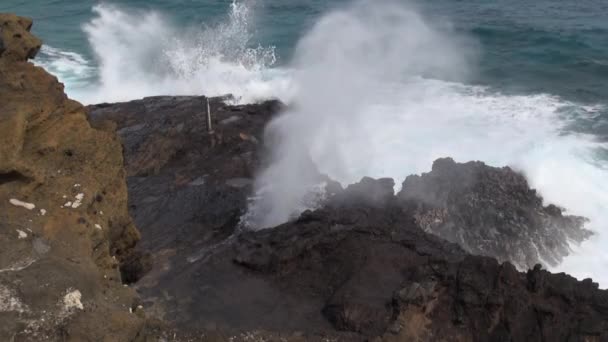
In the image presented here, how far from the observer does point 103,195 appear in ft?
25.8

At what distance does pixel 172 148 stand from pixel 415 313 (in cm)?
970

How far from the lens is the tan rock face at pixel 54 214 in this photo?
19.1 ft

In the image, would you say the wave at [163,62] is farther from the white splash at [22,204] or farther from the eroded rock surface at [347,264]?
the white splash at [22,204]

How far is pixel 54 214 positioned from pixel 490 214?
11006 millimetres

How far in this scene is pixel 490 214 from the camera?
14945mm

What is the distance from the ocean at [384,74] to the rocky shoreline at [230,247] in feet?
5.85

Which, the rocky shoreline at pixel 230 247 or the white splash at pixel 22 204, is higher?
the white splash at pixel 22 204

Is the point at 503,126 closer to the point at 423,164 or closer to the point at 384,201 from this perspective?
the point at 423,164

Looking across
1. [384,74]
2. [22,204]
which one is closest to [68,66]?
[384,74]

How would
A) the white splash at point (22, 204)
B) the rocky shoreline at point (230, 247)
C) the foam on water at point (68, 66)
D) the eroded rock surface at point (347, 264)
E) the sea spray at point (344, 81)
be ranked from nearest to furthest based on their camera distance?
the rocky shoreline at point (230, 247), the white splash at point (22, 204), the eroded rock surface at point (347, 264), the sea spray at point (344, 81), the foam on water at point (68, 66)

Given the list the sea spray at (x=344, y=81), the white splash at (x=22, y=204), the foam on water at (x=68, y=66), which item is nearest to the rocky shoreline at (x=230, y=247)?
the white splash at (x=22, y=204)

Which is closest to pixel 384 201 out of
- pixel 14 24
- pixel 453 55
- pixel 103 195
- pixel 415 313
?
pixel 415 313

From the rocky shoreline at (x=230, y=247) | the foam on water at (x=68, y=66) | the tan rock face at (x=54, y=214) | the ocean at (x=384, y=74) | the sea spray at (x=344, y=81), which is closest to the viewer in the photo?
the tan rock face at (x=54, y=214)

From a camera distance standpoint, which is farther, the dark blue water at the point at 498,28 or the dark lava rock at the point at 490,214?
the dark blue water at the point at 498,28
